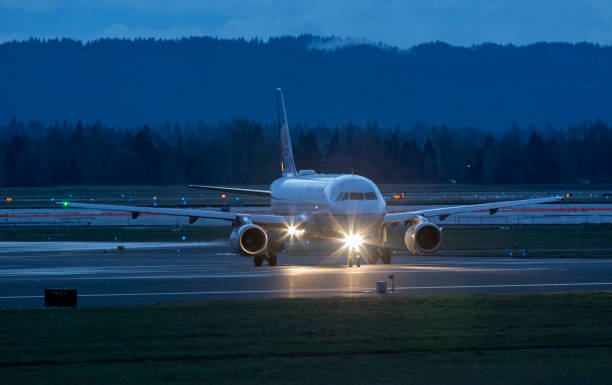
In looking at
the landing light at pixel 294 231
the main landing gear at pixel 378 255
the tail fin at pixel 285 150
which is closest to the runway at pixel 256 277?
the main landing gear at pixel 378 255

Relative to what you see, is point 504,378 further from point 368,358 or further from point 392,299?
point 392,299

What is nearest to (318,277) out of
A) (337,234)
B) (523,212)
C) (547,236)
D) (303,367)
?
(337,234)

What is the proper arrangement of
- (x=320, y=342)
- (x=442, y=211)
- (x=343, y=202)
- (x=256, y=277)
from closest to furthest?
1. (x=320, y=342)
2. (x=256, y=277)
3. (x=343, y=202)
4. (x=442, y=211)

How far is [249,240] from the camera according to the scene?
39281mm

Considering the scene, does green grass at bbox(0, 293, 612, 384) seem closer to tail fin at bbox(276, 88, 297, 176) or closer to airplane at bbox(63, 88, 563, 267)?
airplane at bbox(63, 88, 563, 267)

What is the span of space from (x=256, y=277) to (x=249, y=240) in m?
5.36

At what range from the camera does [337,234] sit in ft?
135

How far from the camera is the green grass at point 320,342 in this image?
15.8 meters

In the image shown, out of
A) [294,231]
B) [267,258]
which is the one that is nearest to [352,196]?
[294,231]

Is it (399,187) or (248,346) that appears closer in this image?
(248,346)

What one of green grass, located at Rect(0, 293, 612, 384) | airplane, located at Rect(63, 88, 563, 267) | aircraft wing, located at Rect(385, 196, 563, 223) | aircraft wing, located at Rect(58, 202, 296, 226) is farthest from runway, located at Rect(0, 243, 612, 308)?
green grass, located at Rect(0, 293, 612, 384)

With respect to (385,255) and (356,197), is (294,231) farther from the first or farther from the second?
(385,255)

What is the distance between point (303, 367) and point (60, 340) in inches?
→ 223

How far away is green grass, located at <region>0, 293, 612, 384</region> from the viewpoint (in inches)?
623
